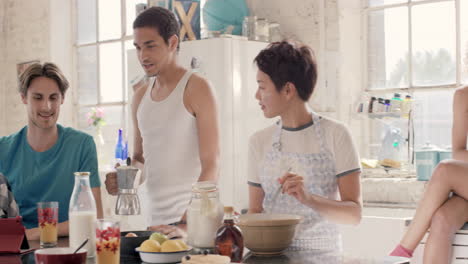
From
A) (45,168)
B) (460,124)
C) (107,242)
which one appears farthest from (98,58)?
(107,242)

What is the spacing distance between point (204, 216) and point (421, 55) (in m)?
3.34

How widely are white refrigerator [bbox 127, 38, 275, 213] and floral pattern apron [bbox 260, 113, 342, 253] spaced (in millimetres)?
1834

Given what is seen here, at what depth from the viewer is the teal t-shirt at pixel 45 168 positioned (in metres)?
2.93

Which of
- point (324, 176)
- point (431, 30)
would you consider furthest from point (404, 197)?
point (324, 176)

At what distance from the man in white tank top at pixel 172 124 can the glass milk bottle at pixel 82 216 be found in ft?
2.33

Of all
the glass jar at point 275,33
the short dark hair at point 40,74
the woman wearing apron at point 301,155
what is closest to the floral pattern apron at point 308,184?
the woman wearing apron at point 301,155

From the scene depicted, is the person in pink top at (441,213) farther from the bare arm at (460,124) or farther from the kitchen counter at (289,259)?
the kitchen counter at (289,259)

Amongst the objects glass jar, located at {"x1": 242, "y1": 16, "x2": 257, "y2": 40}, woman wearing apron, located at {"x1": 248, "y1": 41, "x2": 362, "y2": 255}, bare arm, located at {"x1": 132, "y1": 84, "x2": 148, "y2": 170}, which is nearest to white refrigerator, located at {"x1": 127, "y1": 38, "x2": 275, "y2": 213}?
glass jar, located at {"x1": 242, "y1": 16, "x2": 257, "y2": 40}

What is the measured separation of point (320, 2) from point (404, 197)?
1.46m

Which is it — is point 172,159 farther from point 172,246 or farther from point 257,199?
point 172,246

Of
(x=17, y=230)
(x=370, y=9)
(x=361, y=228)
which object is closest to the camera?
(x=17, y=230)

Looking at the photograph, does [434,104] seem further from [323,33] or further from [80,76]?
[80,76]

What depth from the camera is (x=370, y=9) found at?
17.1 ft

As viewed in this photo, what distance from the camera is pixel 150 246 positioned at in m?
1.98
